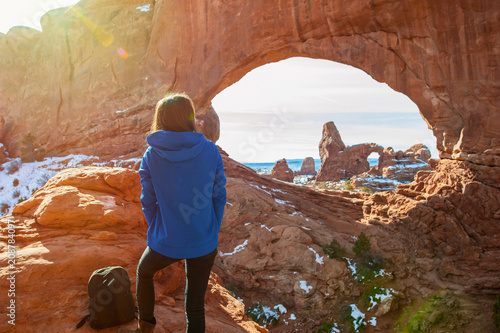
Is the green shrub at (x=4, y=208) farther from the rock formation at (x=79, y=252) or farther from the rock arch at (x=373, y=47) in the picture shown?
the rock formation at (x=79, y=252)

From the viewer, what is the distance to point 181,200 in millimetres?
2783

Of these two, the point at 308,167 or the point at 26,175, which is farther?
the point at 308,167

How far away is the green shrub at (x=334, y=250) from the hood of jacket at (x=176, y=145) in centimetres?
1082

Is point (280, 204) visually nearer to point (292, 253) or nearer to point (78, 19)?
point (292, 253)

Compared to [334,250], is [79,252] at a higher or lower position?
higher

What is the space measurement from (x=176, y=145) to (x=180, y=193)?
434mm

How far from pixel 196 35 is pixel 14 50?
14723mm

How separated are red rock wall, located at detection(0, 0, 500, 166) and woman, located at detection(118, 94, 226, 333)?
1330cm

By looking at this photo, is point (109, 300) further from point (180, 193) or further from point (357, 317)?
point (357, 317)

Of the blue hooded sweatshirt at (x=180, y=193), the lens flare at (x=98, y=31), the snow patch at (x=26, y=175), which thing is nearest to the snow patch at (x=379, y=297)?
the blue hooded sweatshirt at (x=180, y=193)

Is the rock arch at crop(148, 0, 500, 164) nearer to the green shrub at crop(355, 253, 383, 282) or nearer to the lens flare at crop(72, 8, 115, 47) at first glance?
the lens flare at crop(72, 8, 115, 47)

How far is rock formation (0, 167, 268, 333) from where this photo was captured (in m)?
3.64

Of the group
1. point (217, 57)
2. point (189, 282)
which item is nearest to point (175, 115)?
point (189, 282)

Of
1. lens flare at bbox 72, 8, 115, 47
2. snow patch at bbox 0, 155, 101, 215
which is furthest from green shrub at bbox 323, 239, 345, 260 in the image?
lens flare at bbox 72, 8, 115, 47
